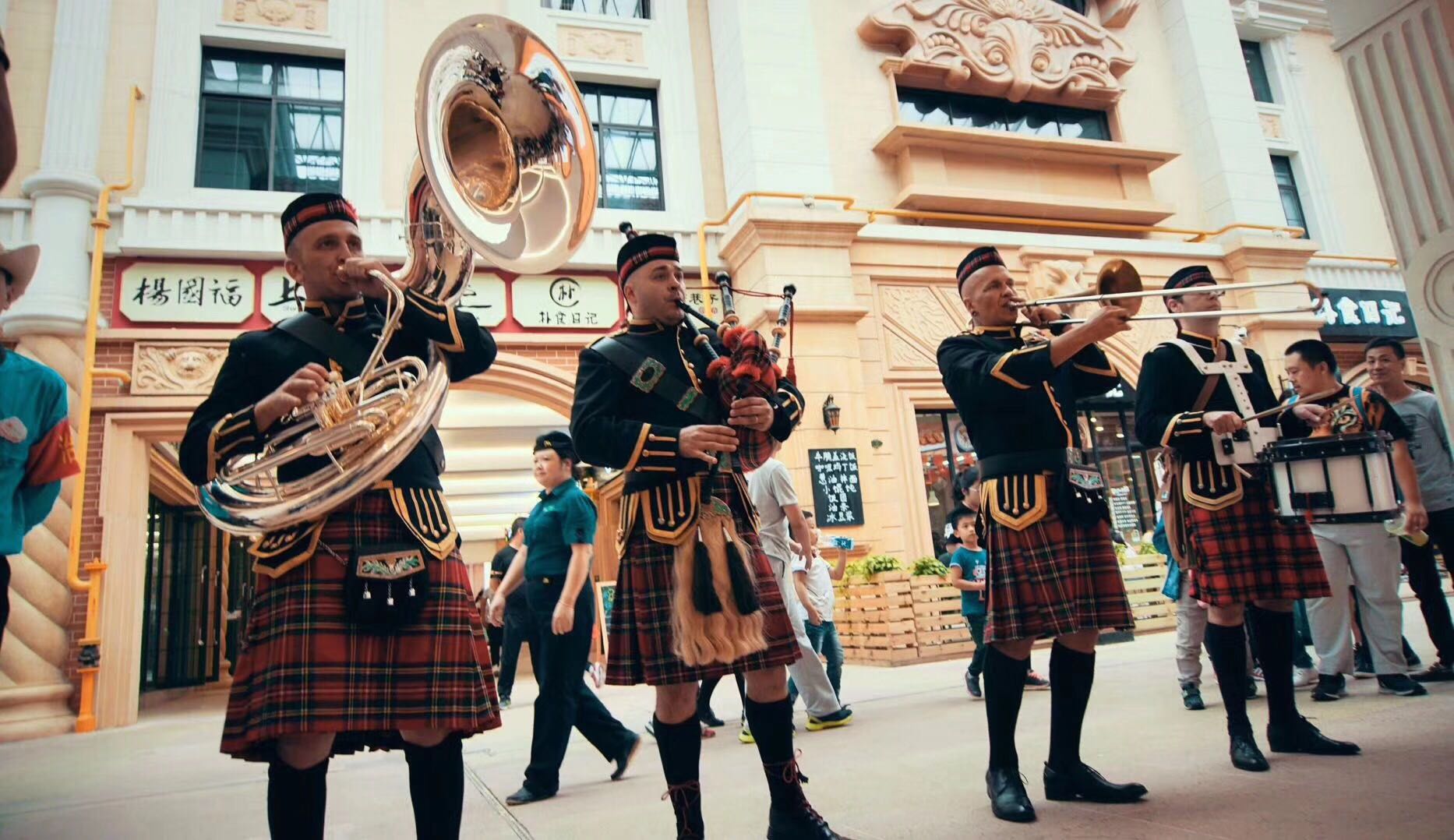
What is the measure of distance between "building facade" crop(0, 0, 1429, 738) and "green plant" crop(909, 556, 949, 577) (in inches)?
32.5

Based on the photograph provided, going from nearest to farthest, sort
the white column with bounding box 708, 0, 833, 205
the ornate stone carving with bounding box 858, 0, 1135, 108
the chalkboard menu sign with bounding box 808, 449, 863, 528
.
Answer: the chalkboard menu sign with bounding box 808, 449, 863, 528 < the white column with bounding box 708, 0, 833, 205 < the ornate stone carving with bounding box 858, 0, 1135, 108

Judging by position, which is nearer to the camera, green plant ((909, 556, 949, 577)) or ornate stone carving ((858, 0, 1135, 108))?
green plant ((909, 556, 949, 577))

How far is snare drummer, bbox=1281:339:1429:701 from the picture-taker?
406 cm

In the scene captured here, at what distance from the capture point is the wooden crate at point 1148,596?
9227 millimetres

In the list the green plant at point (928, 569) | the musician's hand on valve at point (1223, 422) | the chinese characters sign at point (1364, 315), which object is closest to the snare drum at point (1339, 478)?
the musician's hand on valve at point (1223, 422)

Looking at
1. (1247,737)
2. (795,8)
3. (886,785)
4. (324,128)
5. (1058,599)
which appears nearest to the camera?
(1058,599)

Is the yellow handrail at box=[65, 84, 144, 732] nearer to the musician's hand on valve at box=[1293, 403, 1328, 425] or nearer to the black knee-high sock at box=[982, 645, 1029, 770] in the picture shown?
the black knee-high sock at box=[982, 645, 1029, 770]

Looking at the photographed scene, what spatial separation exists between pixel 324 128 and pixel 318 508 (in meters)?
9.29

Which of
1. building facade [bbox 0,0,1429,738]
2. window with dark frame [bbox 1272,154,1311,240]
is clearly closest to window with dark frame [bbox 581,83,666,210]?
building facade [bbox 0,0,1429,738]

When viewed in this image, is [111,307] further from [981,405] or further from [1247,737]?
[1247,737]

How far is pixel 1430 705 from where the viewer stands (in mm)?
3793

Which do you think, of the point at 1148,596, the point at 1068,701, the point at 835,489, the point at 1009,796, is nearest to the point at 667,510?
the point at 1009,796

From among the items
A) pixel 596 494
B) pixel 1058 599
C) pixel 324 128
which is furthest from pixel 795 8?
Answer: pixel 1058 599

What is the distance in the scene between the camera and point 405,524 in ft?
6.86
